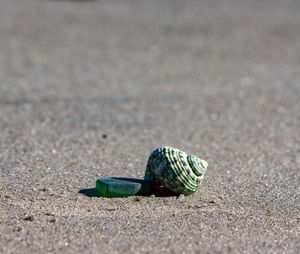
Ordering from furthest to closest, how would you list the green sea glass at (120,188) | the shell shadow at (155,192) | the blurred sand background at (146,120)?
the shell shadow at (155,192)
the green sea glass at (120,188)
the blurred sand background at (146,120)

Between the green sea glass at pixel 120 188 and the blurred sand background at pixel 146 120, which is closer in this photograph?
the blurred sand background at pixel 146 120

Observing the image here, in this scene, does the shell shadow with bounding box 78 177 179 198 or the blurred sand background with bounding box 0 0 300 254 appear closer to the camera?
the blurred sand background with bounding box 0 0 300 254

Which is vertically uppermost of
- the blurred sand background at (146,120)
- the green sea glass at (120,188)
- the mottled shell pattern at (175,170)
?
the mottled shell pattern at (175,170)

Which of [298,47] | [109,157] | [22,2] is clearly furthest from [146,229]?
[22,2]

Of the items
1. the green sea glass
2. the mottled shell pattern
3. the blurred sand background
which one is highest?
the mottled shell pattern

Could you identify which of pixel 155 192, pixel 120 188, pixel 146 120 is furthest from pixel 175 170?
pixel 146 120

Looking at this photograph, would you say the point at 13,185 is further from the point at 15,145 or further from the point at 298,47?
the point at 298,47

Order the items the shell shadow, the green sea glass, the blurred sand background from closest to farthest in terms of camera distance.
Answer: the blurred sand background < the green sea glass < the shell shadow
